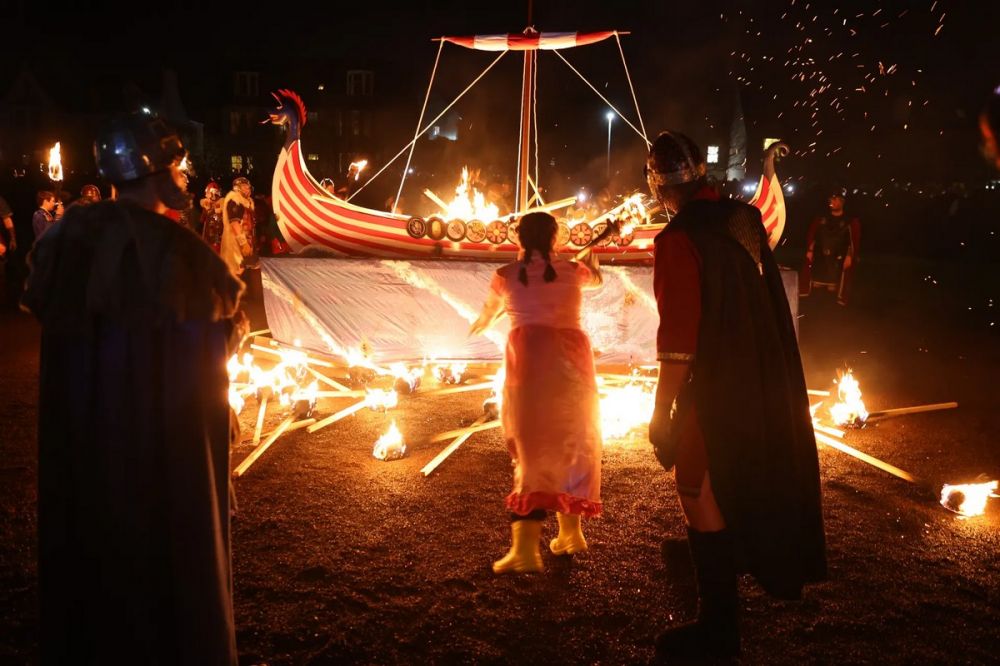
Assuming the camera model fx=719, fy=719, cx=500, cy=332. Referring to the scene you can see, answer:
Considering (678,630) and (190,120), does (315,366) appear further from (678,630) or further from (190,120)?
(190,120)

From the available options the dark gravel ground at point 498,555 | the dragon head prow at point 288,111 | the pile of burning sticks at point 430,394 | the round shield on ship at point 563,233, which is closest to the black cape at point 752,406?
the dark gravel ground at point 498,555

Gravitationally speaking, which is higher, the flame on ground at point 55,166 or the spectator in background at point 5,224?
the flame on ground at point 55,166

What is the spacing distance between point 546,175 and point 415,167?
6.22 meters

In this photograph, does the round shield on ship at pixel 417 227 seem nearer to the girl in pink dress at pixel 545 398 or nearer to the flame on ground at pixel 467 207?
the flame on ground at pixel 467 207

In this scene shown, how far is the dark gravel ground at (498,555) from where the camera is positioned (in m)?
3.30

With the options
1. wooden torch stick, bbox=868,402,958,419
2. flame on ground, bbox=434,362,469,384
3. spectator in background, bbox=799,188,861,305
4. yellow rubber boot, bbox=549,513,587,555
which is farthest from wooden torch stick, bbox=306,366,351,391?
spectator in background, bbox=799,188,861,305

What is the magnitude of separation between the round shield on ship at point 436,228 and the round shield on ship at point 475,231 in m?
0.28

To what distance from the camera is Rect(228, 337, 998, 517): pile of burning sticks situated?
218 inches

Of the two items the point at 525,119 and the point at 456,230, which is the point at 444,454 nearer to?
the point at 456,230

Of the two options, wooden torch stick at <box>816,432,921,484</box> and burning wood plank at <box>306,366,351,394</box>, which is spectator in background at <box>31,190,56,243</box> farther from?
wooden torch stick at <box>816,432,921,484</box>

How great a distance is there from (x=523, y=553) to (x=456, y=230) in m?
5.30

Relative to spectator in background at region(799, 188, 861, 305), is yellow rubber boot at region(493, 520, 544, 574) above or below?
below

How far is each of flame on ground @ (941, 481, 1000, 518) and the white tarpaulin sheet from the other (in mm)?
3785

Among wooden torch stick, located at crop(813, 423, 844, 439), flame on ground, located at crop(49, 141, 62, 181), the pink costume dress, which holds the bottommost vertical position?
wooden torch stick, located at crop(813, 423, 844, 439)
